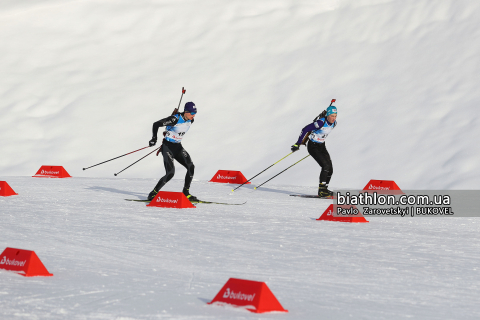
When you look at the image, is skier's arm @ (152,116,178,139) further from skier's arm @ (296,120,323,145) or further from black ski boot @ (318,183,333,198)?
black ski boot @ (318,183,333,198)

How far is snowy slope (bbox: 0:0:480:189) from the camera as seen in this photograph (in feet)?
61.8

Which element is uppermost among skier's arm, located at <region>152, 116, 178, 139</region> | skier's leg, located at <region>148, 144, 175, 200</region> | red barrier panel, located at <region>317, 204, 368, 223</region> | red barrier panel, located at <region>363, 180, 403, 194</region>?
red barrier panel, located at <region>363, 180, 403, 194</region>

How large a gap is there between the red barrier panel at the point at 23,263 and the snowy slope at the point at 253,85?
40.8 ft

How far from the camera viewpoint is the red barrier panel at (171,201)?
1020 centimetres

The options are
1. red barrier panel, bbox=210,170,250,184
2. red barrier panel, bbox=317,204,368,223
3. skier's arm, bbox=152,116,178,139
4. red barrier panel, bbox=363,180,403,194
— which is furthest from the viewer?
red barrier panel, bbox=210,170,250,184

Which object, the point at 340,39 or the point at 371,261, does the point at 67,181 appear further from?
the point at 340,39

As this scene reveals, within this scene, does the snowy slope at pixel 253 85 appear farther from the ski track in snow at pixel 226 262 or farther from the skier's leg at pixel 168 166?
the ski track in snow at pixel 226 262

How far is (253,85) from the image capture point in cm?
2377

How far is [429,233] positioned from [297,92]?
15108 millimetres

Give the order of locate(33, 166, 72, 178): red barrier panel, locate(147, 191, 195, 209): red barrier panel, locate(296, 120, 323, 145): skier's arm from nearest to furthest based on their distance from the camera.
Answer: locate(147, 191, 195, 209): red barrier panel → locate(296, 120, 323, 145): skier's arm → locate(33, 166, 72, 178): red barrier panel

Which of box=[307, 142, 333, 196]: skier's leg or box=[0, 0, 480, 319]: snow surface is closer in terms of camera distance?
box=[0, 0, 480, 319]: snow surface

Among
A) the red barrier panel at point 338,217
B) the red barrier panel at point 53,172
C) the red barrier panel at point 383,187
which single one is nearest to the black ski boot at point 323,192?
the red barrier panel at point 383,187

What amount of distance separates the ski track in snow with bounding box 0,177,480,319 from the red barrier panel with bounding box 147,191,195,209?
247 mm

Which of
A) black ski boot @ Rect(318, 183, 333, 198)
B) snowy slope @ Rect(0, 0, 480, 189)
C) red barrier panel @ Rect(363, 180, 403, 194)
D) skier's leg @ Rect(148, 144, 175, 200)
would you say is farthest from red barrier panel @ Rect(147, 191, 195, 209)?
snowy slope @ Rect(0, 0, 480, 189)
